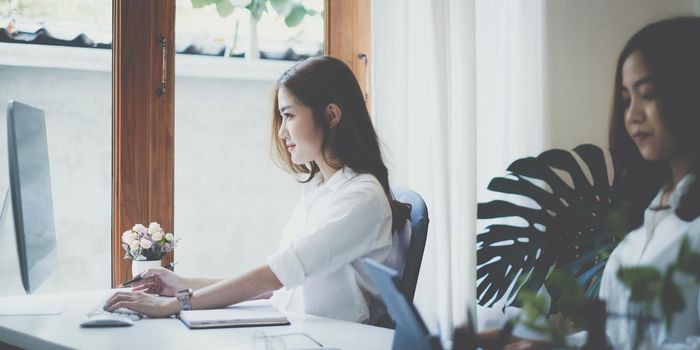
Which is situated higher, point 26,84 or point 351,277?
point 26,84

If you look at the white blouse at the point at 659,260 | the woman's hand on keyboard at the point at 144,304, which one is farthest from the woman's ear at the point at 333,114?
the white blouse at the point at 659,260

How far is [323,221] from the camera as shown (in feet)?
5.66

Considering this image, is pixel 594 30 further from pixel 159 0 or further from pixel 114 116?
pixel 114 116

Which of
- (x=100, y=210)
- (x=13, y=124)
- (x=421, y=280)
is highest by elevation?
(x=13, y=124)

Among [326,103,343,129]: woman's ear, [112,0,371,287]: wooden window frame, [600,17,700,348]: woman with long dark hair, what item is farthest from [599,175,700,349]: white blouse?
[112,0,371,287]: wooden window frame

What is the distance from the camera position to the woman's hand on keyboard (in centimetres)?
160

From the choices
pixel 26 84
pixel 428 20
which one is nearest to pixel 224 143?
pixel 26 84

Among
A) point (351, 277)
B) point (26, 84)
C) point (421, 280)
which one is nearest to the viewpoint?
point (351, 277)

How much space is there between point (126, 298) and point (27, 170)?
364 mm

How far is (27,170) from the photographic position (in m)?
1.58

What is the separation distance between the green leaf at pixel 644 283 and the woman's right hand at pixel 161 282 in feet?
5.01

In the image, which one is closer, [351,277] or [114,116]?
[351,277]

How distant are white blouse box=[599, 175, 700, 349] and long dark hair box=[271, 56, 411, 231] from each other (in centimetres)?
72

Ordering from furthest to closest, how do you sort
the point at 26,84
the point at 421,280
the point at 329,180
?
the point at 421,280 → the point at 26,84 → the point at 329,180
